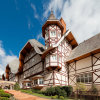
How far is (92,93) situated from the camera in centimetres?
1720

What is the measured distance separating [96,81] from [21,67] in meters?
24.0

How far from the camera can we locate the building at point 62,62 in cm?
1930

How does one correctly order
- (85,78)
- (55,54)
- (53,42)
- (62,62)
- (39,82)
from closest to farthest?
(85,78)
(55,54)
(39,82)
(62,62)
(53,42)

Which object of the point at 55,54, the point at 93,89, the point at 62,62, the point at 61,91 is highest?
the point at 55,54

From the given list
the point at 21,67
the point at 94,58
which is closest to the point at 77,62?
the point at 94,58

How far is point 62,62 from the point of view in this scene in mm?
23219

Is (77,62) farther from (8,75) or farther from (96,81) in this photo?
(8,75)

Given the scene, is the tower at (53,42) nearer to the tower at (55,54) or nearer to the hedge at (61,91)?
the tower at (55,54)

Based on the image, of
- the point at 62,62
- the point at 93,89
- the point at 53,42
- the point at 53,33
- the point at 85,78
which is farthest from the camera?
the point at 53,33

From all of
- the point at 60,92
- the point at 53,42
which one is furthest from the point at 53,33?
the point at 60,92

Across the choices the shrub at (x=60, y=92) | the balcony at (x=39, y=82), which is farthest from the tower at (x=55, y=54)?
the shrub at (x=60, y=92)

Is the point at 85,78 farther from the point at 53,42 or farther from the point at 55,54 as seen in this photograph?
the point at 53,42

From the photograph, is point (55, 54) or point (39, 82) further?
point (39, 82)

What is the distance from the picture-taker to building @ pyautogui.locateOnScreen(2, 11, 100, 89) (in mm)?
19297
